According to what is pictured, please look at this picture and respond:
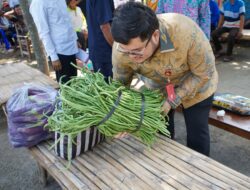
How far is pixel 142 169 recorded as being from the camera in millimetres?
1744

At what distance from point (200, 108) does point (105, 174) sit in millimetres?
790

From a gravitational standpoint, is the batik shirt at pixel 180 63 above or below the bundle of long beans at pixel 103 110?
above

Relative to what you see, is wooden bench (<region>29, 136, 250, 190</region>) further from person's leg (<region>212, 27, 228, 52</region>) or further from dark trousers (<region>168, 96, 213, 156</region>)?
person's leg (<region>212, 27, 228, 52</region>)

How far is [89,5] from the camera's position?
111 inches

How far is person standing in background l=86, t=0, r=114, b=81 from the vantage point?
276 centimetres

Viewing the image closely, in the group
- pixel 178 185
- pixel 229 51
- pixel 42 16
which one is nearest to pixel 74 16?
pixel 42 16

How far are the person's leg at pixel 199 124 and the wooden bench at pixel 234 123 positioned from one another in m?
0.46

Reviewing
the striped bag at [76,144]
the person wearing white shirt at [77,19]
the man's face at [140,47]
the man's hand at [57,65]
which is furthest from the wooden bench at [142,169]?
the person wearing white shirt at [77,19]

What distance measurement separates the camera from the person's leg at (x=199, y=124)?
2.02 metres

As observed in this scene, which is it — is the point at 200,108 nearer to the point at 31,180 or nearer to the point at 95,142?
the point at 95,142

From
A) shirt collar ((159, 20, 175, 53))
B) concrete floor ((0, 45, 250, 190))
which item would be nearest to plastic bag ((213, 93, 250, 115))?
concrete floor ((0, 45, 250, 190))

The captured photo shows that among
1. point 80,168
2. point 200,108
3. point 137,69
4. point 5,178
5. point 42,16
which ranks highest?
point 42,16

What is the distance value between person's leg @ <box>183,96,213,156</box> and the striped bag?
0.67 meters

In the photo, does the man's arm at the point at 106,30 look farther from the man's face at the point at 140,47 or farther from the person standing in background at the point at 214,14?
the person standing in background at the point at 214,14
